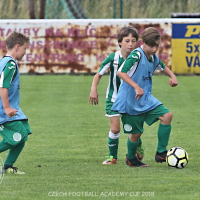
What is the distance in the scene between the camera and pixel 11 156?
525 centimetres

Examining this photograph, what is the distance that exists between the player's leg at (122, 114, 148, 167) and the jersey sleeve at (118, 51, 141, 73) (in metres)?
0.55

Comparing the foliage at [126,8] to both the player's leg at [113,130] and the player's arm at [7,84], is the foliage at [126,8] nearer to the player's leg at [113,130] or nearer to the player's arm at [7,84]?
the player's leg at [113,130]

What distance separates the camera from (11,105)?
16.7 feet

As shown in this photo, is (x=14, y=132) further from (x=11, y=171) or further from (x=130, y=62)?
(x=130, y=62)

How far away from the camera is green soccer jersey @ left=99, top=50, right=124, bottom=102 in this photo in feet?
19.0

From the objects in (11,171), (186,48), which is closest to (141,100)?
(11,171)

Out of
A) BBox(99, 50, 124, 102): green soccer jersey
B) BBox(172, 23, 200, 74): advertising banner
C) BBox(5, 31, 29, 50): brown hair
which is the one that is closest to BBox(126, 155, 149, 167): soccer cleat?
BBox(99, 50, 124, 102): green soccer jersey

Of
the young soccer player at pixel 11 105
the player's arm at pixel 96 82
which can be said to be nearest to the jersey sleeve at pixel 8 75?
the young soccer player at pixel 11 105

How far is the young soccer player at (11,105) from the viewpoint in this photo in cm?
494

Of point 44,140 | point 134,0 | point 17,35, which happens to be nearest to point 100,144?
point 44,140

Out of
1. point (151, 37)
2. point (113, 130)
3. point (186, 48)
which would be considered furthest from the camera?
point (186, 48)

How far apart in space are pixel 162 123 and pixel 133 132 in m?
0.35

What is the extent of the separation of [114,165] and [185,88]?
Answer: 9.67 meters

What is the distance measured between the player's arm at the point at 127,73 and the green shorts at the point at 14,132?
119 centimetres
